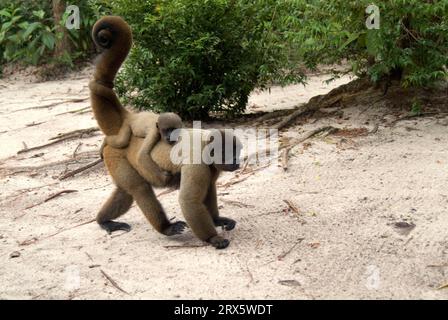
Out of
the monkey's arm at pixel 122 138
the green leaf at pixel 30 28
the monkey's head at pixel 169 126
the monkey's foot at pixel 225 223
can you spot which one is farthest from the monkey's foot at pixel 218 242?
the green leaf at pixel 30 28

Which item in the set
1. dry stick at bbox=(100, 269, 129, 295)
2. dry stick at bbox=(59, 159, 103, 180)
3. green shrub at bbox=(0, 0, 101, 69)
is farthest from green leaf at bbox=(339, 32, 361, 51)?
green shrub at bbox=(0, 0, 101, 69)

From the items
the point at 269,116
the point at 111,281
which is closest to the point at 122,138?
the point at 111,281

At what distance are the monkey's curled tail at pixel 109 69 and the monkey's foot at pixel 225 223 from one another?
4.25 ft

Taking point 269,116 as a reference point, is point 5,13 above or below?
above

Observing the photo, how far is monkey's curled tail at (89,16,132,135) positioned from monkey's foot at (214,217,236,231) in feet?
4.25

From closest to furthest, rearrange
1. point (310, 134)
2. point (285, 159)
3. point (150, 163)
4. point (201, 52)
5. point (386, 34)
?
point (150, 163)
point (285, 159)
point (386, 34)
point (310, 134)
point (201, 52)

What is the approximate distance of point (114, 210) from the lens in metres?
6.11

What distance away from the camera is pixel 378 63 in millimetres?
7996

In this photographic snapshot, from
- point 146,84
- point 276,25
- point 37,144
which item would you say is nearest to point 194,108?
point 146,84

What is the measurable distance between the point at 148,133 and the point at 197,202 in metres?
0.83

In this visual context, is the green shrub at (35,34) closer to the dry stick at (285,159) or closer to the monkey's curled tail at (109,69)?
the dry stick at (285,159)

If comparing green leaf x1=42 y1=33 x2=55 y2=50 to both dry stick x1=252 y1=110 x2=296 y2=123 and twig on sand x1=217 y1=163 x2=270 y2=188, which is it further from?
twig on sand x1=217 y1=163 x2=270 y2=188

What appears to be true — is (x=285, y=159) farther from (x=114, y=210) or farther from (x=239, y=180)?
(x=114, y=210)

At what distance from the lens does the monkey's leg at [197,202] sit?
535 cm
